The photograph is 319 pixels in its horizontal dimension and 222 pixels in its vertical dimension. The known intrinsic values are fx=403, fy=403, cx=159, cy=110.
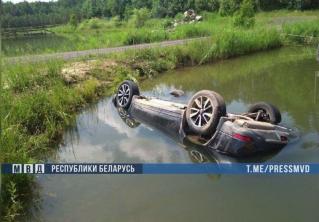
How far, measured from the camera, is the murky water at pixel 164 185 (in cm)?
506

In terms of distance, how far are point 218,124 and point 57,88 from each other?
4.58 m

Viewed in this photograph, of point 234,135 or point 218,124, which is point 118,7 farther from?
point 234,135

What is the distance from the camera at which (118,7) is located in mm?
41125

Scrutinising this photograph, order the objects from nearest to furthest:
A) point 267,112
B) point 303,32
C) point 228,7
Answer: point 267,112 < point 303,32 < point 228,7

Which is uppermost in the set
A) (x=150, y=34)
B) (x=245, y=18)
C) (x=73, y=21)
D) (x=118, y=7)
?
(x=245, y=18)

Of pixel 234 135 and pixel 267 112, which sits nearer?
pixel 234 135

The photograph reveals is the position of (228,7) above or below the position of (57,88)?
above

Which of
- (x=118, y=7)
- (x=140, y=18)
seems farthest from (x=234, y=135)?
(x=118, y=7)

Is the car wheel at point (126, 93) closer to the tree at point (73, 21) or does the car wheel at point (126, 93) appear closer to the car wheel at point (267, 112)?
the car wheel at point (267, 112)

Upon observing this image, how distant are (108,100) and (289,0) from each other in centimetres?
2764

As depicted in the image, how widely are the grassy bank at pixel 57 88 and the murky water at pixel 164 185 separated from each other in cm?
34

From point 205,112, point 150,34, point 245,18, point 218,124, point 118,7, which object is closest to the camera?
point 218,124

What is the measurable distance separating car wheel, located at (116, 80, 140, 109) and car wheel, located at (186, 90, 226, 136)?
2674 millimetres

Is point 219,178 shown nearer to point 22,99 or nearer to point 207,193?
point 207,193
